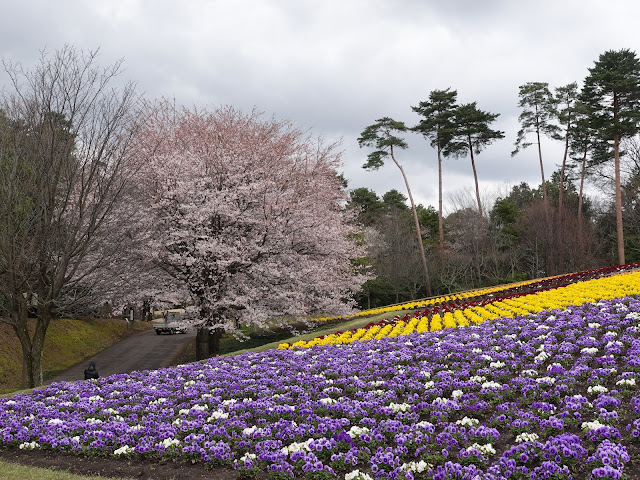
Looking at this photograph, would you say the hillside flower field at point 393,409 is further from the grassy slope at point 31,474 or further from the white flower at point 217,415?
the grassy slope at point 31,474

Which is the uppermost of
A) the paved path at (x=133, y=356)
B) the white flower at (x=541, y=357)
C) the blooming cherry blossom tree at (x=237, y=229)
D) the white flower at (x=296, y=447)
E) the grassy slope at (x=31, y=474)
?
the blooming cherry blossom tree at (x=237, y=229)

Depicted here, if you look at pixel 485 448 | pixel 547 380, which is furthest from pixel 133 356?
pixel 485 448

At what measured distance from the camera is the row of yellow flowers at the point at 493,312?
53.3 feet

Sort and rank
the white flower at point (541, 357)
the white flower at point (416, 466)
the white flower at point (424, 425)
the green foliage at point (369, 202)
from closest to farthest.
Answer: the white flower at point (416, 466), the white flower at point (424, 425), the white flower at point (541, 357), the green foliage at point (369, 202)

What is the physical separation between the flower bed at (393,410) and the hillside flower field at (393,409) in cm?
3

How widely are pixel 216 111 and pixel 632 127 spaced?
32108 mm

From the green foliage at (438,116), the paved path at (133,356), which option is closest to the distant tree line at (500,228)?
the green foliage at (438,116)

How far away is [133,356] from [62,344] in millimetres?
4286

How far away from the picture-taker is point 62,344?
91.8 ft

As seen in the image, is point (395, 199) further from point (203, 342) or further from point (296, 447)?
point (296, 447)

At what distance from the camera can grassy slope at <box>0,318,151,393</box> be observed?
21.9 meters

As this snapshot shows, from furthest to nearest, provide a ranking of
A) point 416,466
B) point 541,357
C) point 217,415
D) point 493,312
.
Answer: point 493,312, point 541,357, point 217,415, point 416,466

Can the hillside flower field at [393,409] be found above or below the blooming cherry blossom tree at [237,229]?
below

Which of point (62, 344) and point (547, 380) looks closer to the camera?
point (547, 380)
